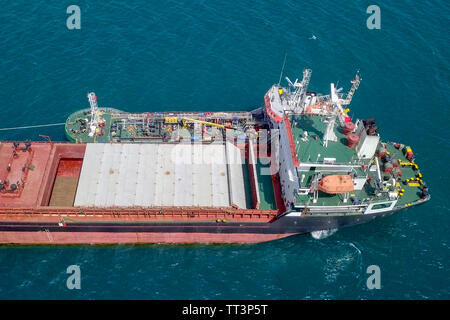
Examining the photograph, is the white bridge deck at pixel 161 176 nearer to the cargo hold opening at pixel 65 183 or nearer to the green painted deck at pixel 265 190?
the green painted deck at pixel 265 190

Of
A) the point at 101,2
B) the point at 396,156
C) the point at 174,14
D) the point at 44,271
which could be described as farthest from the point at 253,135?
the point at 101,2

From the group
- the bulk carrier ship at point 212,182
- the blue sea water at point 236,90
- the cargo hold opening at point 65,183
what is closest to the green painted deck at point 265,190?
the bulk carrier ship at point 212,182

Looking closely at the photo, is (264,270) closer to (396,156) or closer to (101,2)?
(396,156)

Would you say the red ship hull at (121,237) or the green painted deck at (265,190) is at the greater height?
the green painted deck at (265,190)

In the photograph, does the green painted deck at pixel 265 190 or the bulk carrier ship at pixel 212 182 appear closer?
the bulk carrier ship at pixel 212 182

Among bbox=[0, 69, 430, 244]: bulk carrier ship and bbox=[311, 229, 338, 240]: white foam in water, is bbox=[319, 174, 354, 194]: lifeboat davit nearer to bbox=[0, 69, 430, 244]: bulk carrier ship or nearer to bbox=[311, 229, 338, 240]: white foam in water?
bbox=[0, 69, 430, 244]: bulk carrier ship

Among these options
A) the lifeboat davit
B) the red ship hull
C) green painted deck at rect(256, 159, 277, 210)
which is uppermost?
green painted deck at rect(256, 159, 277, 210)

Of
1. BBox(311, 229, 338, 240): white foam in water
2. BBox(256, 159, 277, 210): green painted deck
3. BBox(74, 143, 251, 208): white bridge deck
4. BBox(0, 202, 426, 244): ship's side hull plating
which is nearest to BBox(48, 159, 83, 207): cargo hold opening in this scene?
BBox(0, 202, 426, 244): ship's side hull plating
